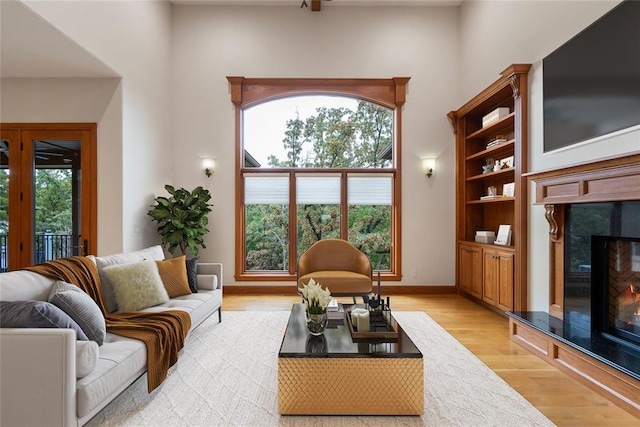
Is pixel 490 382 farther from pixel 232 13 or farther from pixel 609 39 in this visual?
pixel 232 13

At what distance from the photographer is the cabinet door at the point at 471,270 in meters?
4.88

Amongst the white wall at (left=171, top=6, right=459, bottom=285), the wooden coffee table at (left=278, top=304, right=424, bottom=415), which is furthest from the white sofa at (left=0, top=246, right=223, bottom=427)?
the white wall at (left=171, top=6, right=459, bottom=285)

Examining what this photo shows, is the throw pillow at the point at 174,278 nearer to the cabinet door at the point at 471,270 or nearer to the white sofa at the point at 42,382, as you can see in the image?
the white sofa at the point at 42,382

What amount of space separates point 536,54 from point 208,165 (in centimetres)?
461

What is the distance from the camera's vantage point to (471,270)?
514 cm

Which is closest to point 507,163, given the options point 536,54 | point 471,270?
point 536,54

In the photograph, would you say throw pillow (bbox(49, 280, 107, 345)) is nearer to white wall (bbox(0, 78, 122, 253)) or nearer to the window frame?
white wall (bbox(0, 78, 122, 253))

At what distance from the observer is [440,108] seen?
18.9 ft

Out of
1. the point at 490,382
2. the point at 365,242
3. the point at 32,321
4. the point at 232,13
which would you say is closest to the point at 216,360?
the point at 32,321

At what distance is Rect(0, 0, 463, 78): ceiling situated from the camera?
298 centimetres

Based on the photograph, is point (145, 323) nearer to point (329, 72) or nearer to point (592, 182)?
point (592, 182)

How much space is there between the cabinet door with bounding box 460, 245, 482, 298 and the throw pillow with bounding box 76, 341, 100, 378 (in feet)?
14.8

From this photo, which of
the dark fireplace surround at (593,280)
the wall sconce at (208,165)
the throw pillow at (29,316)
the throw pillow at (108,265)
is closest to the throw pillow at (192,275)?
the throw pillow at (108,265)

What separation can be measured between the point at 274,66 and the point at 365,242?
3.27 meters
